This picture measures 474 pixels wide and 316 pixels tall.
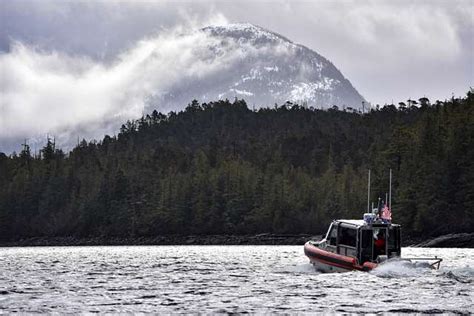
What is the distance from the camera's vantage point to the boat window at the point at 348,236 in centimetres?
5438

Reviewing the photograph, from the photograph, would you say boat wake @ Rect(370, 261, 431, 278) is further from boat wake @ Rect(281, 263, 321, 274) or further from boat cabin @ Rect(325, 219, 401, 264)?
boat wake @ Rect(281, 263, 321, 274)

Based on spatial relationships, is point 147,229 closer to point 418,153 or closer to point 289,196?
point 289,196

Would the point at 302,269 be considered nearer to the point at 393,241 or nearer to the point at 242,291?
the point at 393,241

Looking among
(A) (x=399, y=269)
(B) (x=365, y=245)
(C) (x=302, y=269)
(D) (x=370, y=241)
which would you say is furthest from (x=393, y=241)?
(C) (x=302, y=269)

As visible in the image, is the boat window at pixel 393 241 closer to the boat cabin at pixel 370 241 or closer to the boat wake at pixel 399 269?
the boat cabin at pixel 370 241

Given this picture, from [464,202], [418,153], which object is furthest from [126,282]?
[418,153]

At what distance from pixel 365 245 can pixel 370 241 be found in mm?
459

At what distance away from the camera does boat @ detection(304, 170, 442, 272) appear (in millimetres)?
53031

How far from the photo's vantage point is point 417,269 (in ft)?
167

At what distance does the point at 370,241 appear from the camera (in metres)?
53.3

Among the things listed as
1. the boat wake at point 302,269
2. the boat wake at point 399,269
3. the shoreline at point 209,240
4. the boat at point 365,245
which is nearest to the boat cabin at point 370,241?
the boat at point 365,245

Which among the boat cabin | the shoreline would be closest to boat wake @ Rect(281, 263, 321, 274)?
the boat cabin

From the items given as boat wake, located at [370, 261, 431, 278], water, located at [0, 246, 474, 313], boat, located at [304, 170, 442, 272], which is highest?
boat, located at [304, 170, 442, 272]

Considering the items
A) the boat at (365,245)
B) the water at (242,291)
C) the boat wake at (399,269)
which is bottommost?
the water at (242,291)
